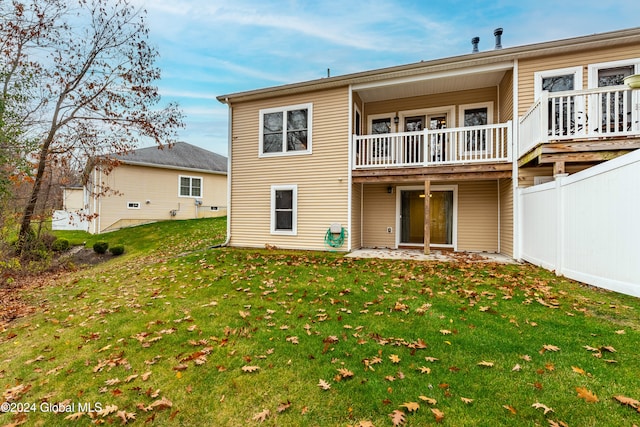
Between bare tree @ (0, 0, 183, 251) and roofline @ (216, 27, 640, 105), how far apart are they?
176 inches

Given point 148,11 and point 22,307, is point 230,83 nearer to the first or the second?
point 148,11

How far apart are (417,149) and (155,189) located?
16615 millimetres

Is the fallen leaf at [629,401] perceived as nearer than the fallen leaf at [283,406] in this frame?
Yes

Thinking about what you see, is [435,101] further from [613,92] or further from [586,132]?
[586,132]

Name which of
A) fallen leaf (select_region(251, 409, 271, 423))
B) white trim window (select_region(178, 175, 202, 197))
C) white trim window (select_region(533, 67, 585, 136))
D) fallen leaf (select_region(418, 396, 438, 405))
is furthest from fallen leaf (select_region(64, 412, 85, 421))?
white trim window (select_region(178, 175, 202, 197))

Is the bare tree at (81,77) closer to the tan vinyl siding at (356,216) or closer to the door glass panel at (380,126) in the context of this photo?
the door glass panel at (380,126)

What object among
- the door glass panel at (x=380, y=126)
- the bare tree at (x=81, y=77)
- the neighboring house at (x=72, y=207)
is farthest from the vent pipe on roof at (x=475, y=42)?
the neighboring house at (x=72, y=207)

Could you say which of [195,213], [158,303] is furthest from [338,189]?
[195,213]

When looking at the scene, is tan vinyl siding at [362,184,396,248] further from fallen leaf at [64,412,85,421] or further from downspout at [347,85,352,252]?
fallen leaf at [64,412,85,421]

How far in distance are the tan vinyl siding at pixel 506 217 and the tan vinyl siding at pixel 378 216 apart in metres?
3.31

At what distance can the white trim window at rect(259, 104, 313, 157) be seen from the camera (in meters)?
10.2

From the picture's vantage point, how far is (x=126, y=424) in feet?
7.80

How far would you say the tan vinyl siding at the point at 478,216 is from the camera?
9.55m

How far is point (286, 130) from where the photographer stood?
10461 mm
